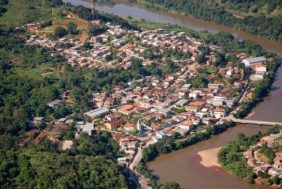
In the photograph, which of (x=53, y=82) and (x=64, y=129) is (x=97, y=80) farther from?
(x=64, y=129)

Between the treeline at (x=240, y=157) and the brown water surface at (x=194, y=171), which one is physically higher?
the treeline at (x=240, y=157)

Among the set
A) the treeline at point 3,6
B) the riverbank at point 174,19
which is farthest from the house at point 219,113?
the treeline at point 3,6

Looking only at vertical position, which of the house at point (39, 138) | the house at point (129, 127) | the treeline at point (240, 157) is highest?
the treeline at point (240, 157)

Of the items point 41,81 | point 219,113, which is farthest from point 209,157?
point 41,81

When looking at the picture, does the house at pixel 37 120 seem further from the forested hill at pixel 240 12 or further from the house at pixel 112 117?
the forested hill at pixel 240 12

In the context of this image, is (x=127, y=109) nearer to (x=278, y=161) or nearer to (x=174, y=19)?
(x=278, y=161)

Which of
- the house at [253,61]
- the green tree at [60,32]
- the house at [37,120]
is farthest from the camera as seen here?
the green tree at [60,32]
